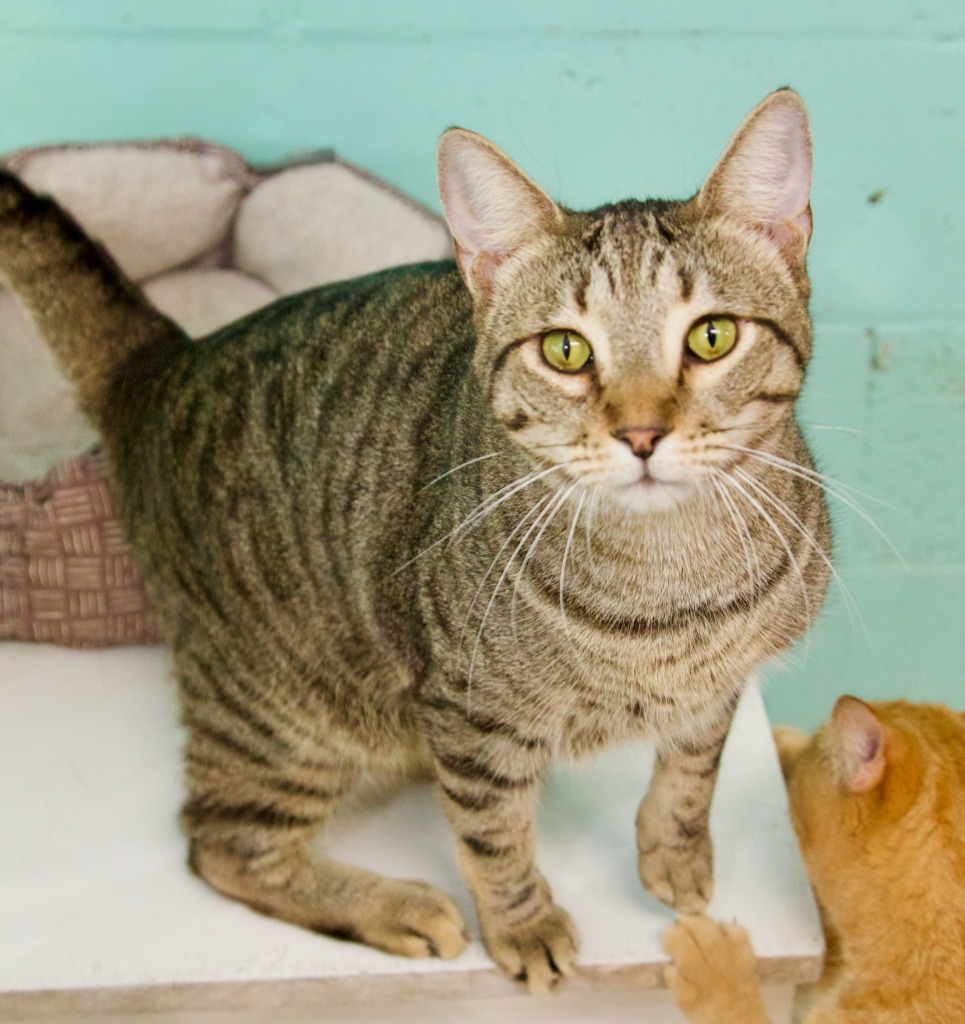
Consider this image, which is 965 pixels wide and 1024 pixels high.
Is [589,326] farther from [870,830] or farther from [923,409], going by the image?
[923,409]

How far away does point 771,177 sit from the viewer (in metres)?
0.81

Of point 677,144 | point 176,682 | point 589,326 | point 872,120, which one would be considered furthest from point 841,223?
point 176,682

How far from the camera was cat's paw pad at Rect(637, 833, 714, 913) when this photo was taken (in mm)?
1075

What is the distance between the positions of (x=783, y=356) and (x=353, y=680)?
56cm

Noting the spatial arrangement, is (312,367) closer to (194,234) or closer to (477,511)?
(477,511)

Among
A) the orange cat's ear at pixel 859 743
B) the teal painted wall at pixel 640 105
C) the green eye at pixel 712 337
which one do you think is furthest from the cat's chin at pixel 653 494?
the teal painted wall at pixel 640 105

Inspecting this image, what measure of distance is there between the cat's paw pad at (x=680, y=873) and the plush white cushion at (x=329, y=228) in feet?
2.68

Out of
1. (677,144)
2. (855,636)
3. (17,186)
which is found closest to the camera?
(17,186)

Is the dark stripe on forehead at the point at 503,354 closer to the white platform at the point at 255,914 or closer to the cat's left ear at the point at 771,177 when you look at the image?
the cat's left ear at the point at 771,177

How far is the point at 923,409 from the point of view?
1.41 m

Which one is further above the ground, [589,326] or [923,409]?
[589,326]

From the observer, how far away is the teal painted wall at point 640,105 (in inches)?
49.9

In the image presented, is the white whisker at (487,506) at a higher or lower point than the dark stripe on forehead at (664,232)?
lower

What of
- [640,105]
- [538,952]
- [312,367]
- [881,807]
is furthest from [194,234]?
[881,807]
